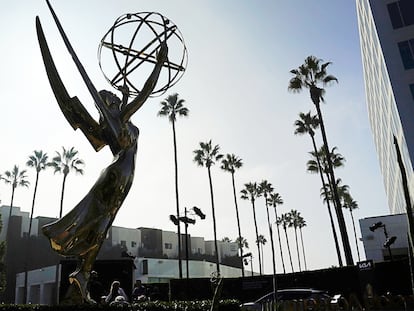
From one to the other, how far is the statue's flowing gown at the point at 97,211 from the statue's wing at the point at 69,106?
2.38ft

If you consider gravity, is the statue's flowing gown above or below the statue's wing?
below

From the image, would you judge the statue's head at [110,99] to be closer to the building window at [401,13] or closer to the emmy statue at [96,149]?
the emmy statue at [96,149]

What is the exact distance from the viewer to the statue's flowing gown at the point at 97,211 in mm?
9773

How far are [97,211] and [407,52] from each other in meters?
Answer: 26.4

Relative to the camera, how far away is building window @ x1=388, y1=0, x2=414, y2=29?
1150 inches

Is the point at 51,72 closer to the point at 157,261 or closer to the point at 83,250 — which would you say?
the point at 83,250

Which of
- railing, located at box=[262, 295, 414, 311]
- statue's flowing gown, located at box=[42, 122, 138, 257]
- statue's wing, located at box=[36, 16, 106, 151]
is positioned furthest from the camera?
railing, located at box=[262, 295, 414, 311]

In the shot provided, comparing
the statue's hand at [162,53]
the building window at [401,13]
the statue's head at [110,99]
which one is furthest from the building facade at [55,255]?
the statue's hand at [162,53]

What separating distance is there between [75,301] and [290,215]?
70401 millimetres

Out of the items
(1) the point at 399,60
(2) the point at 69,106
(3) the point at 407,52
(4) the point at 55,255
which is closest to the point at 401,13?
(3) the point at 407,52

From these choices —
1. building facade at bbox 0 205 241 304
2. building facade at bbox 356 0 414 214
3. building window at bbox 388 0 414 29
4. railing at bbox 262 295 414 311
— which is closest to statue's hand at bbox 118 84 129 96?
railing at bbox 262 295 414 311

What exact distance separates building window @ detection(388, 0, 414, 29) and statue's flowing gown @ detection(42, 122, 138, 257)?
2582 cm

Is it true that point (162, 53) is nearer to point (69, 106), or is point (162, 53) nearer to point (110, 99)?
point (110, 99)

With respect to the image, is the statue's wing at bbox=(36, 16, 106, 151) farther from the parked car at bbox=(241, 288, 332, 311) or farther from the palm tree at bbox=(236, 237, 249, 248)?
the palm tree at bbox=(236, 237, 249, 248)
